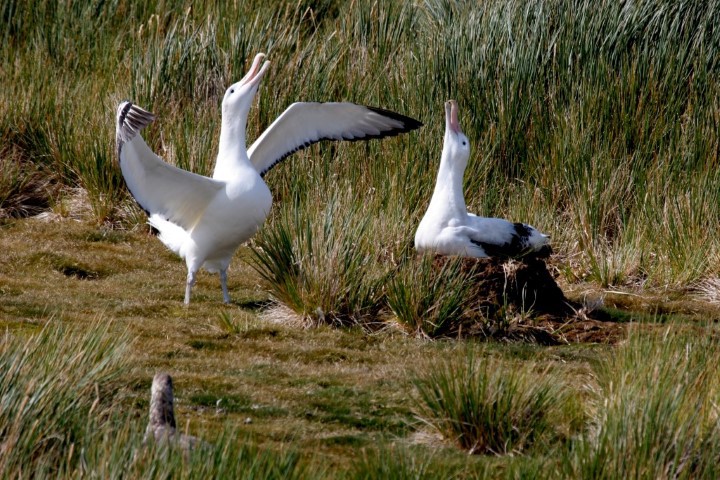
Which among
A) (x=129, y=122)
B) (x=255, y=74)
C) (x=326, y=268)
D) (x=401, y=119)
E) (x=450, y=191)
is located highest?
(x=255, y=74)

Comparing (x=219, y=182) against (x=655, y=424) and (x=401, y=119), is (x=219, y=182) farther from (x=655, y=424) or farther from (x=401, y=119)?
(x=655, y=424)

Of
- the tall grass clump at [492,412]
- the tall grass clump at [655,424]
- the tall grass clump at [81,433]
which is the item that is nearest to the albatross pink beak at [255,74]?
the tall grass clump at [81,433]

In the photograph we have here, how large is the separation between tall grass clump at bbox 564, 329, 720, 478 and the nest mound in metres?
2.10

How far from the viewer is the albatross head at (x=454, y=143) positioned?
789 cm

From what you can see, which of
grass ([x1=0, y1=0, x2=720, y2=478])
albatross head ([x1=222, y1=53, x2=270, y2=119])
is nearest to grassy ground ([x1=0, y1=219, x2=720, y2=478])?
grass ([x1=0, y1=0, x2=720, y2=478])

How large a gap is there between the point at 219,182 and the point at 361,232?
1.07m

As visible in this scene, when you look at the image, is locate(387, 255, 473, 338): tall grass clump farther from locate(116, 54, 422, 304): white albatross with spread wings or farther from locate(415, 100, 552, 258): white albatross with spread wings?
locate(116, 54, 422, 304): white albatross with spread wings

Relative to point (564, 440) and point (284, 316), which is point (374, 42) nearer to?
point (284, 316)

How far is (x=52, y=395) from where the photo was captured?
4367 mm

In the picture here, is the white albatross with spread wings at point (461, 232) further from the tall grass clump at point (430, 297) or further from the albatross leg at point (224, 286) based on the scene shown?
the albatross leg at point (224, 286)

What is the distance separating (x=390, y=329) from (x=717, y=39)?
5.46m

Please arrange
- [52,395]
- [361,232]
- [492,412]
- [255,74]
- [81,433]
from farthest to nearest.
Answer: [255,74] < [361,232] < [492,412] < [52,395] < [81,433]

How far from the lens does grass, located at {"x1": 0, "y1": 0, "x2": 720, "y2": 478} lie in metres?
4.48

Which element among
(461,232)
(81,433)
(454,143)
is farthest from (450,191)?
(81,433)
